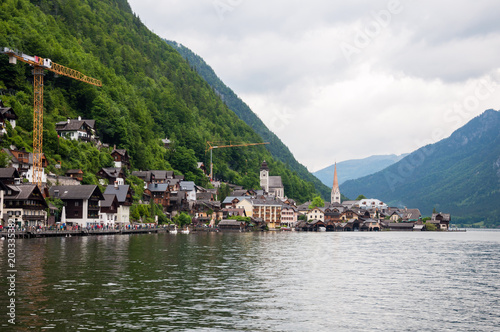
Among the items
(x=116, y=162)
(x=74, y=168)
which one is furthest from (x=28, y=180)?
(x=116, y=162)

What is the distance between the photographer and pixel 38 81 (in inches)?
5576

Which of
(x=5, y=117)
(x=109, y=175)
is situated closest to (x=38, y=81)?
Result: (x=5, y=117)

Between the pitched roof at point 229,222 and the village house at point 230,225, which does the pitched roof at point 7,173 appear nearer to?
the village house at point 230,225

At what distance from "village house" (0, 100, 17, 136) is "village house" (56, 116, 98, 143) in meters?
19.8

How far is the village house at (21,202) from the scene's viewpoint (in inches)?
3674

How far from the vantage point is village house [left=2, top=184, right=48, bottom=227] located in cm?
9331

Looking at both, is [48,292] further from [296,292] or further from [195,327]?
[296,292]

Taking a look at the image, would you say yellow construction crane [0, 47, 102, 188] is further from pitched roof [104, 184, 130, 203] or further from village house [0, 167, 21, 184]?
pitched roof [104, 184, 130, 203]

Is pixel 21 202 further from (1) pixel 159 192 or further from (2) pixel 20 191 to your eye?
(1) pixel 159 192

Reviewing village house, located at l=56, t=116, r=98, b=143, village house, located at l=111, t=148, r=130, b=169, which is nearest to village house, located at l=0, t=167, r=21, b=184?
village house, located at l=56, t=116, r=98, b=143

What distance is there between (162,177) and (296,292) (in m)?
136

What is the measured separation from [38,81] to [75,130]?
16.0 metres

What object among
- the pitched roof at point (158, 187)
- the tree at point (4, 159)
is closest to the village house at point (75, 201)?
the tree at point (4, 159)

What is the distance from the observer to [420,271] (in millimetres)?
50281
